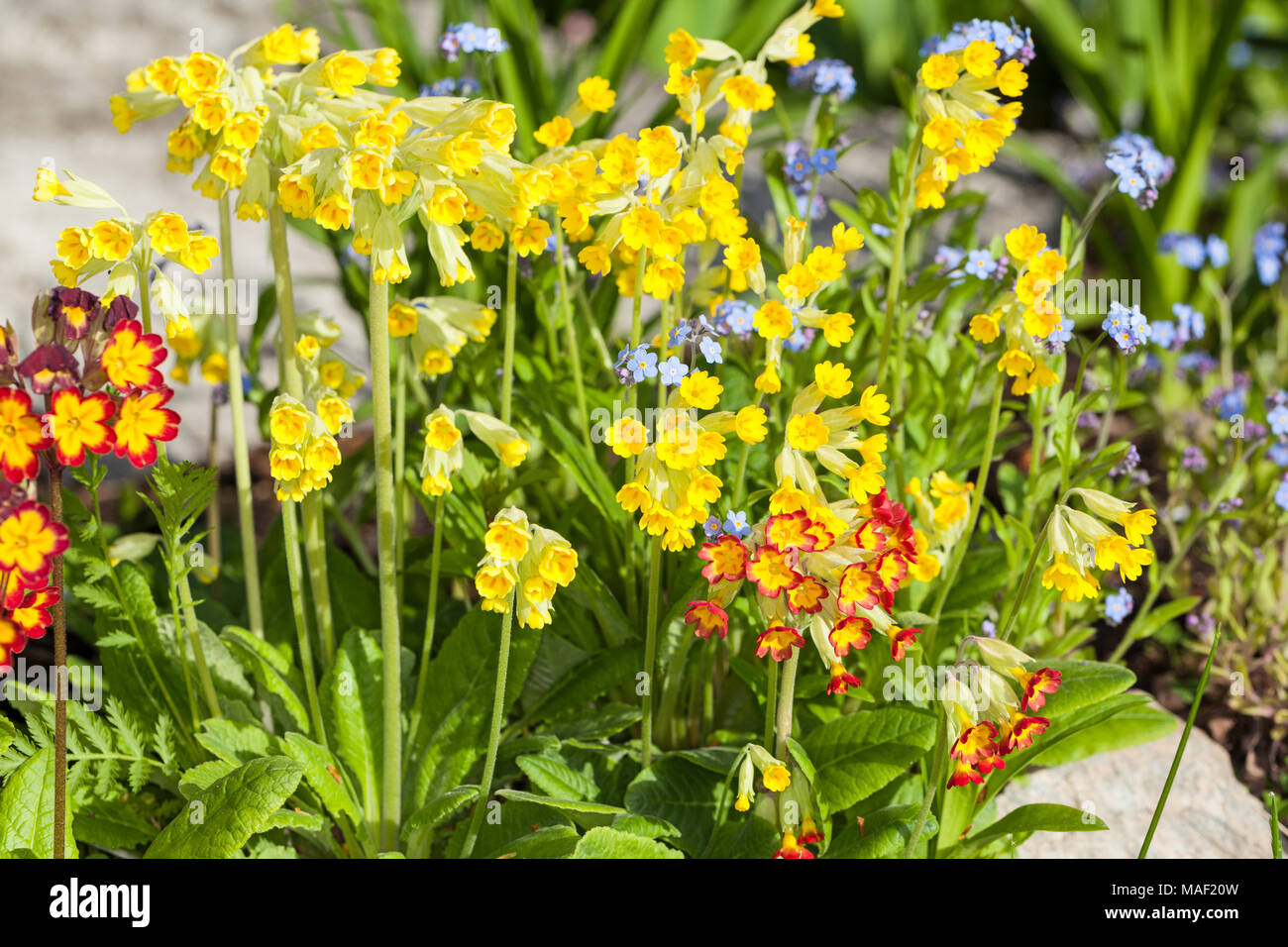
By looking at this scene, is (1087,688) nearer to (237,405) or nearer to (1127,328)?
(1127,328)

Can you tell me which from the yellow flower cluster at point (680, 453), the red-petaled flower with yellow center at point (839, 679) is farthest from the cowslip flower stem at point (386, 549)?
the red-petaled flower with yellow center at point (839, 679)

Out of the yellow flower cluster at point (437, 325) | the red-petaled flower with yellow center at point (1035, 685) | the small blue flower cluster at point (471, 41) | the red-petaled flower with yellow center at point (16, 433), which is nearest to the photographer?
the red-petaled flower with yellow center at point (16, 433)

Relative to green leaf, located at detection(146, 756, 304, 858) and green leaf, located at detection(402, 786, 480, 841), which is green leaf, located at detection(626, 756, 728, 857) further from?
green leaf, located at detection(146, 756, 304, 858)

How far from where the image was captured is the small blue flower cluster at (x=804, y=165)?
237cm

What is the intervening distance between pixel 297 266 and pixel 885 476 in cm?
295

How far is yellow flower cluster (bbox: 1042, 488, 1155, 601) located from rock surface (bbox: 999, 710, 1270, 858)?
740 mm

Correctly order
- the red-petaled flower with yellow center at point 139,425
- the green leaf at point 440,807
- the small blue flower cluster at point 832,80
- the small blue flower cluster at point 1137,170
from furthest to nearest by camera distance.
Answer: the small blue flower cluster at point 832,80, the small blue flower cluster at point 1137,170, the green leaf at point 440,807, the red-petaled flower with yellow center at point 139,425

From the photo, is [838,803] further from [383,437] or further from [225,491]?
[225,491]

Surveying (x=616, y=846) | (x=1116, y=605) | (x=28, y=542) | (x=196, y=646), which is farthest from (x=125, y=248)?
(x=1116, y=605)

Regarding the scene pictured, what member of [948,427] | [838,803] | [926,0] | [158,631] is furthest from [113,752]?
[926,0]

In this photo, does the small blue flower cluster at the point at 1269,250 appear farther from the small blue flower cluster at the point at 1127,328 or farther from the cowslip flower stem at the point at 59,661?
the cowslip flower stem at the point at 59,661

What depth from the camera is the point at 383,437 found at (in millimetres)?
1822

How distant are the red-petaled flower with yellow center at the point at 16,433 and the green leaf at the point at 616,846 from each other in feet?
2.99

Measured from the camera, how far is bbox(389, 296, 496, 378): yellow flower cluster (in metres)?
2.05
